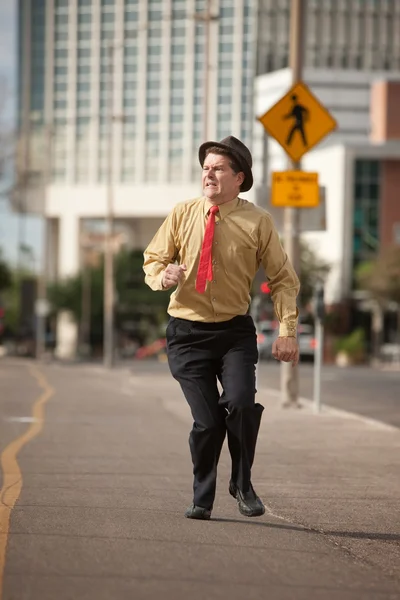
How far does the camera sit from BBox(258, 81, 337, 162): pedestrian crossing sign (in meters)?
17.5

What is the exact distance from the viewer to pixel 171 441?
44.3 feet

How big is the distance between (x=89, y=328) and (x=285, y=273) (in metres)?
89.2

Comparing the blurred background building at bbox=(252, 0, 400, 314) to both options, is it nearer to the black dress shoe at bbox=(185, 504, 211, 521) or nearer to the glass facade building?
the glass facade building

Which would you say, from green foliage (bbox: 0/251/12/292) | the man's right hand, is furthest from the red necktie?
green foliage (bbox: 0/251/12/292)

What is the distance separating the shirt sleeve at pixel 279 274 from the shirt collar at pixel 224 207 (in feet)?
0.58

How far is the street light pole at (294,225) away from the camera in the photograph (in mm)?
18984

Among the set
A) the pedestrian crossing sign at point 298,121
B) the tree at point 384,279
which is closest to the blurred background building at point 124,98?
the tree at point 384,279

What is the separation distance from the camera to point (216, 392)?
775 centimetres

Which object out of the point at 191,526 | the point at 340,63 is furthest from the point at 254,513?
A: the point at 340,63

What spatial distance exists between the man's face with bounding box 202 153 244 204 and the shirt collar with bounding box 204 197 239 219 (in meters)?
0.02

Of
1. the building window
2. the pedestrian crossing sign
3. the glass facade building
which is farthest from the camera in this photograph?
the building window

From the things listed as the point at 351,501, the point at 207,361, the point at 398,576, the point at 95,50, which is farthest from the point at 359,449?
the point at 95,50

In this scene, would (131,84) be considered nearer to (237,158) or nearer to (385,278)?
(385,278)

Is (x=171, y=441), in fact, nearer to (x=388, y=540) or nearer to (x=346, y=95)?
(x=388, y=540)
